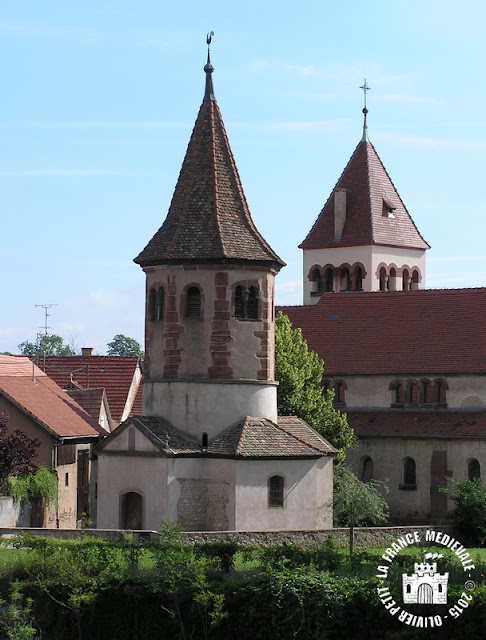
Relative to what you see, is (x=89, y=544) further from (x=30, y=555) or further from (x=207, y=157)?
(x=207, y=157)

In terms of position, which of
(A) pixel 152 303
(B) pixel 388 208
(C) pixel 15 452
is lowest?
(C) pixel 15 452

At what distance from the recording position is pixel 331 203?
88.8 metres

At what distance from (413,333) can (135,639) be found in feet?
119

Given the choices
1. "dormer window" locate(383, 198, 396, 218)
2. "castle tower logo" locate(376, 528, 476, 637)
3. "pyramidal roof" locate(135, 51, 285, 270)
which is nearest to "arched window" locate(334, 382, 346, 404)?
"pyramidal roof" locate(135, 51, 285, 270)

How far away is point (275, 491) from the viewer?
48500mm

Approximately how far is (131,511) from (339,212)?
42640 millimetres

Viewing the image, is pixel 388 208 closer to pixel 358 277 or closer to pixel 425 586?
pixel 358 277

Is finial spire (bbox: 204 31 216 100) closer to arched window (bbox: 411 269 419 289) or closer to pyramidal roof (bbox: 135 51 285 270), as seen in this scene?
pyramidal roof (bbox: 135 51 285 270)

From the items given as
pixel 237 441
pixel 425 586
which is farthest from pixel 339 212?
pixel 425 586

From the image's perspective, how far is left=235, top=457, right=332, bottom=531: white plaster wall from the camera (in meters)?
47.8

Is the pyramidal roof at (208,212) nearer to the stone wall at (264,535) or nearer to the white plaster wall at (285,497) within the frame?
the white plaster wall at (285,497)

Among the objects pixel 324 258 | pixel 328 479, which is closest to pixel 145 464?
pixel 328 479

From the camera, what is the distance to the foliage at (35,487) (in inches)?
2098

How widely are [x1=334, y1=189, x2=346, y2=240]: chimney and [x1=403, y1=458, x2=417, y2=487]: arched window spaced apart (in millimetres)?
25182
